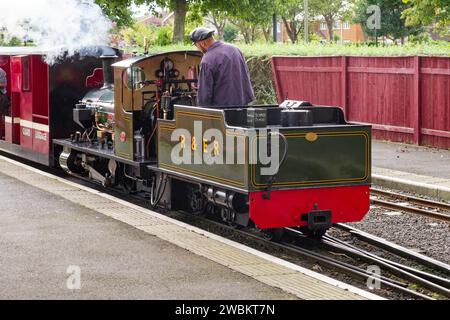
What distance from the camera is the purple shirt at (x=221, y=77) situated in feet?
33.6

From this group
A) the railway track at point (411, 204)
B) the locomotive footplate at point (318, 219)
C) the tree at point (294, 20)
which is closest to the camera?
the locomotive footplate at point (318, 219)

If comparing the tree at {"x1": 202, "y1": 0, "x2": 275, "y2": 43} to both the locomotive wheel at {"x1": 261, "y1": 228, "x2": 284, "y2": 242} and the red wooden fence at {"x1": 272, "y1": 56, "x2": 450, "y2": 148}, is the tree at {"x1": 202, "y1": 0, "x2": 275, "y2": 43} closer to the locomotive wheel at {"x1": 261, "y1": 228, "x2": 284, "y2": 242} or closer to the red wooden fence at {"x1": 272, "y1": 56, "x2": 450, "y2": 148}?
the red wooden fence at {"x1": 272, "y1": 56, "x2": 450, "y2": 148}

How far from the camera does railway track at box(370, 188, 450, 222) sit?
11406mm

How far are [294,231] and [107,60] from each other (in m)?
4.78

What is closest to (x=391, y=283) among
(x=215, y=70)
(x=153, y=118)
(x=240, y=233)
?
(x=240, y=233)

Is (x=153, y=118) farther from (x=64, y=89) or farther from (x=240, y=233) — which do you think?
(x=64, y=89)

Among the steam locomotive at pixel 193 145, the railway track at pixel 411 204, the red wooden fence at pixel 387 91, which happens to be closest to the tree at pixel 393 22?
the red wooden fence at pixel 387 91

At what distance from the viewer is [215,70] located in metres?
10.2

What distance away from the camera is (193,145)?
10.0 m

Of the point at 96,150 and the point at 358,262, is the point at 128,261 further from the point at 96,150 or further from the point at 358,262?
the point at 96,150

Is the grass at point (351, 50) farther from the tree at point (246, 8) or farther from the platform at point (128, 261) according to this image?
the tree at point (246, 8)

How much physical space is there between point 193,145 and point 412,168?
612 centimetres

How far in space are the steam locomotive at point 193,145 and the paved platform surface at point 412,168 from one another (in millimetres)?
3638

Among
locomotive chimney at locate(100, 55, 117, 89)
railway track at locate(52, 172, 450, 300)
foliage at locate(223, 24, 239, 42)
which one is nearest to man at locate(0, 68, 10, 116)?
locomotive chimney at locate(100, 55, 117, 89)
